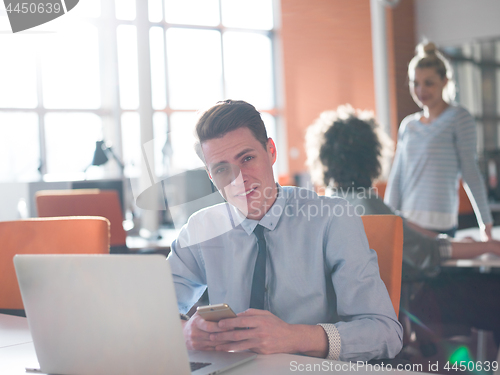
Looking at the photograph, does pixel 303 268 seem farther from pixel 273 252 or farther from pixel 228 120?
pixel 228 120

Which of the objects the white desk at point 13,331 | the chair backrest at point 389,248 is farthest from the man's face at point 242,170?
the white desk at point 13,331

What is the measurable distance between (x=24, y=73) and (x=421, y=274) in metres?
5.90

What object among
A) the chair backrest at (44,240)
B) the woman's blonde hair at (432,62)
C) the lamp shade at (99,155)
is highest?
the woman's blonde hair at (432,62)

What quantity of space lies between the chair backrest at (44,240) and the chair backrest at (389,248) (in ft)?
2.56

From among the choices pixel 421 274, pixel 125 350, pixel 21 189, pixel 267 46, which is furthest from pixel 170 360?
pixel 267 46

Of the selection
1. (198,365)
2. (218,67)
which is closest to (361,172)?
(198,365)

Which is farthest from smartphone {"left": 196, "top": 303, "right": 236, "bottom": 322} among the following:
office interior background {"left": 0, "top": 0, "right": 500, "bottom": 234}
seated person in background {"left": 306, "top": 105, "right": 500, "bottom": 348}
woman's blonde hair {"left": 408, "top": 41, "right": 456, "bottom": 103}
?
office interior background {"left": 0, "top": 0, "right": 500, "bottom": 234}

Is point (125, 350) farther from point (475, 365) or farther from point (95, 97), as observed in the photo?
point (95, 97)

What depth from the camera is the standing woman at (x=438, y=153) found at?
8.11 ft

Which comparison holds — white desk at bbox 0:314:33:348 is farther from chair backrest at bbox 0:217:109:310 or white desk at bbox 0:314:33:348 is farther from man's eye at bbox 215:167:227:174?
man's eye at bbox 215:167:227:174

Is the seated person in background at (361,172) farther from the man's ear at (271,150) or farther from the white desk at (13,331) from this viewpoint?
the white desk at (13,331)

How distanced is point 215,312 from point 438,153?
6.30 feet

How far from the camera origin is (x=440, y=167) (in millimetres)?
2508

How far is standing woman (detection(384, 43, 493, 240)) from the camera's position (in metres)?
2.47
